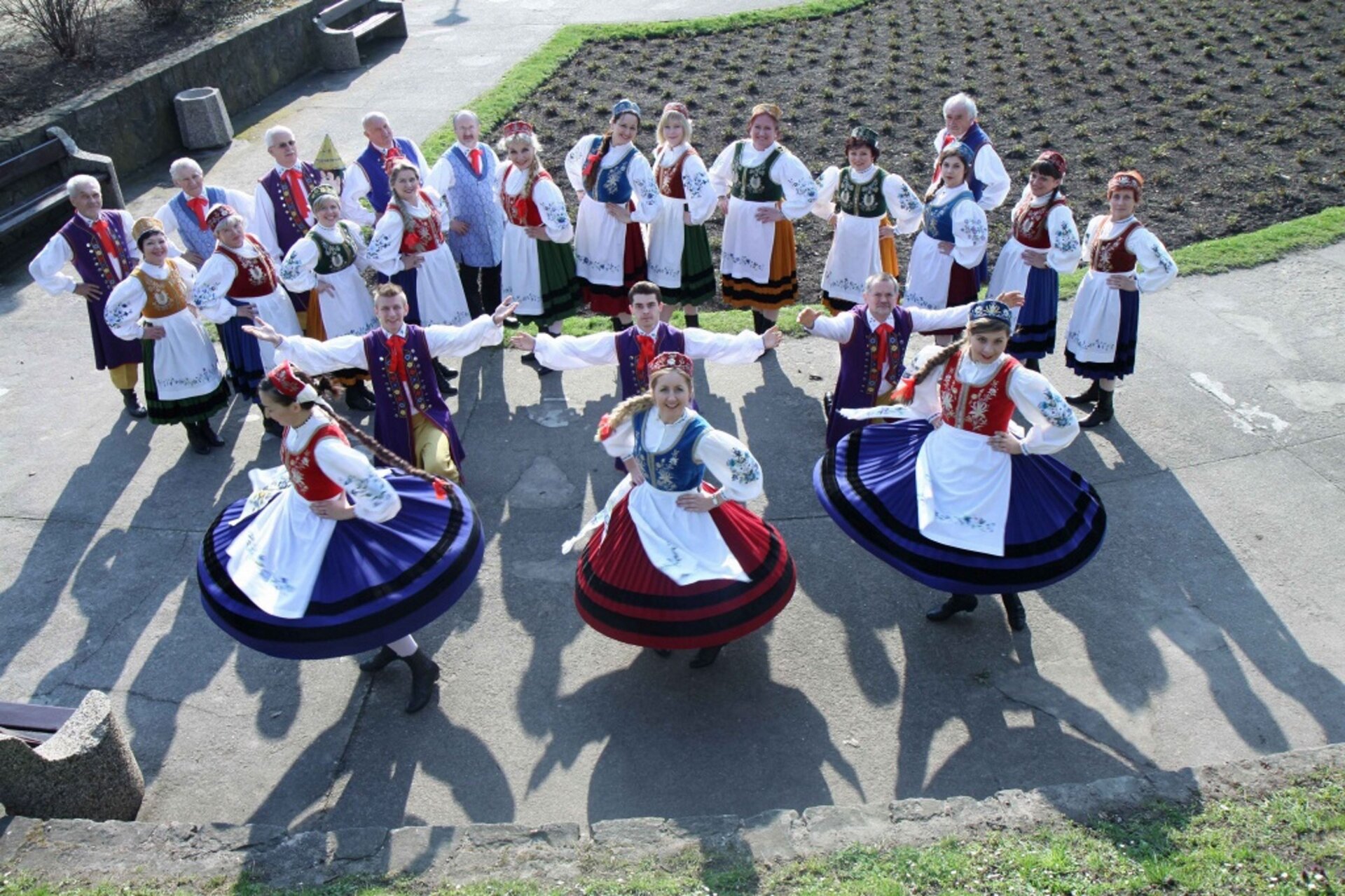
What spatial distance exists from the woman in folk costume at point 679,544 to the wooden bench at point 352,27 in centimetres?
1266

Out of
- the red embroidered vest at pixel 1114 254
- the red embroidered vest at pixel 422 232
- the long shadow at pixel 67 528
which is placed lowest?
the long shadow at pixel 67 528

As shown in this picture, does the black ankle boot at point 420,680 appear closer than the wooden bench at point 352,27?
Yes

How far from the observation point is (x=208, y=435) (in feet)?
26.5

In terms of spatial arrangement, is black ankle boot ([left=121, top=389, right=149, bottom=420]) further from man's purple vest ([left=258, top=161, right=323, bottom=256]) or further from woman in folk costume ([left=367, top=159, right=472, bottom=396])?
woman in folk costume ([left=367, top=159, right=472, bottom=396])

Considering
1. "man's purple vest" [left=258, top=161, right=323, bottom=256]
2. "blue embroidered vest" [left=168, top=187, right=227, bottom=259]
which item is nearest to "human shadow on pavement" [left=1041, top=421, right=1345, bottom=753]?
"man's purple vest" [left=258, top=161, right=323, bottom=256]

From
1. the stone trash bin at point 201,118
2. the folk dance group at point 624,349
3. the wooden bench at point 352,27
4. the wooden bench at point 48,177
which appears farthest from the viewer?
the wooden bench at point 352,27

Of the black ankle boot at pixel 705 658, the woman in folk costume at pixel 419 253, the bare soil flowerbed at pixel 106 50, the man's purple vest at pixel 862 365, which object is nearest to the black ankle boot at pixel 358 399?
the woman in folk costume at pixel 419 253

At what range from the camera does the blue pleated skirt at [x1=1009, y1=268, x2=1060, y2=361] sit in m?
7.90

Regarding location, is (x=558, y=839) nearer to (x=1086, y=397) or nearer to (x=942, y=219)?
(x=942, y=219)

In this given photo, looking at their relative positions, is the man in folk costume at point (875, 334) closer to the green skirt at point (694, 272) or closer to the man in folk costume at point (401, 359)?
the man in folk costume at point (401, 359)

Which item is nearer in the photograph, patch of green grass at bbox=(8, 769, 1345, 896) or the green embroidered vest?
patch of green grass at bbox=(8, 769, 1345, 896)

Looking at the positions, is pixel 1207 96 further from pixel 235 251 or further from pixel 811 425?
pixel 235 251

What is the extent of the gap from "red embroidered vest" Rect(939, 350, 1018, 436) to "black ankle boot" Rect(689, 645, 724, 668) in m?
1.75

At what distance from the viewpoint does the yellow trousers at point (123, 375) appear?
27.7ft
